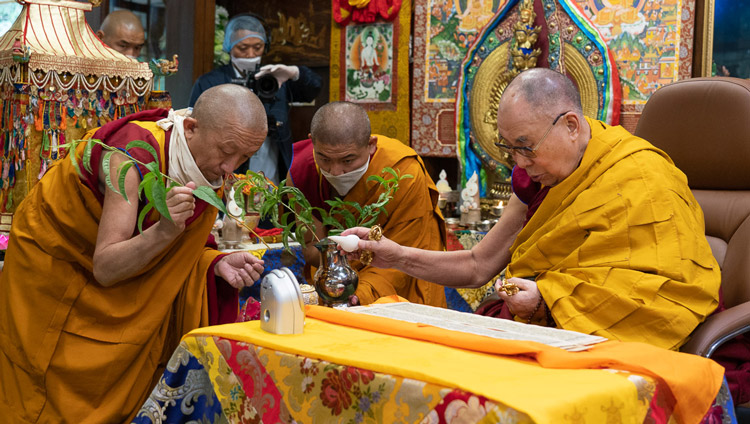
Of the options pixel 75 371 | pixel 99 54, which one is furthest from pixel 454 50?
pixel 75 371

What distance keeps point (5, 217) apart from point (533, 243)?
8.27ft

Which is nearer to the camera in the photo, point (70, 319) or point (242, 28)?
point (70, 319)

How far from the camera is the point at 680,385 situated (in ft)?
4.00

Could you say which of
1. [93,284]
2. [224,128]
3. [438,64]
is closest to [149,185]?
[224,128]

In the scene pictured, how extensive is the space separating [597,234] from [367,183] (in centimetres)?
116

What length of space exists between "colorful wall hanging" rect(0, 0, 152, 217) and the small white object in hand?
2.08m

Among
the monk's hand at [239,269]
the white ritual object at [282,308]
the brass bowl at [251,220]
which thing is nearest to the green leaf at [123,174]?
the monk's hand at [239,269]

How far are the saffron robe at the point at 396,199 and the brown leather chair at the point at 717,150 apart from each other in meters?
0.88

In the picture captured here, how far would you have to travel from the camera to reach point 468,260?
238 centimetres

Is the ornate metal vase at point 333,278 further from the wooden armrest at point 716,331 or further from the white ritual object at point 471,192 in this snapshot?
the white ritual object at point 471,192

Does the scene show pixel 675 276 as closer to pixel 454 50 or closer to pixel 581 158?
pixel 581 158

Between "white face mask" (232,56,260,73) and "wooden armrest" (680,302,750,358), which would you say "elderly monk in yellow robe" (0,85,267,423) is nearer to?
"wooden armrest" (680,302,750,358)

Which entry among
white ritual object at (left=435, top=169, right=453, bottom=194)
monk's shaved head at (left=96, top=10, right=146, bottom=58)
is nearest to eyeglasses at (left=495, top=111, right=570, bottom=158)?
white ritual object at (left=435, top=169, right=453, bottom=194)

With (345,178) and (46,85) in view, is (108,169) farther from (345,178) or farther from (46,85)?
(46,85)
